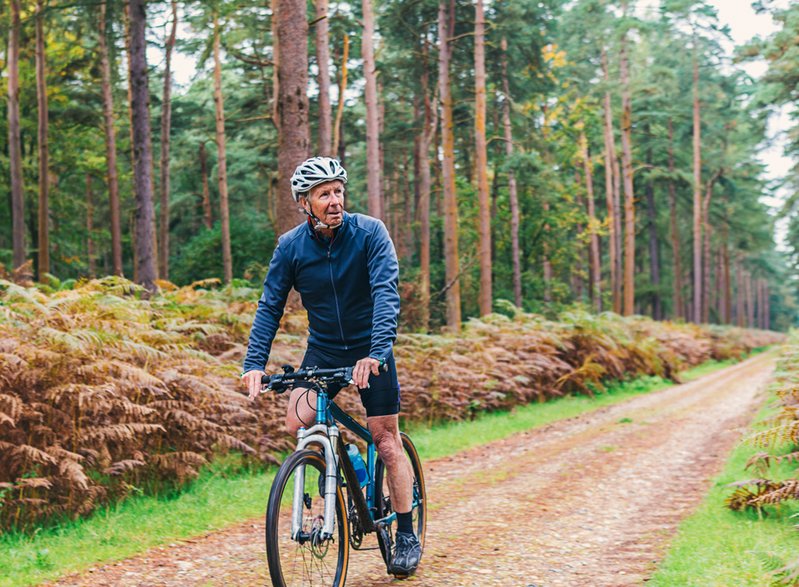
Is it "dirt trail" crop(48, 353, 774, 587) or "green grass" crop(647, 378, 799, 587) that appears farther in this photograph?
"dirt trail" crop(48, 353, 774, 587)

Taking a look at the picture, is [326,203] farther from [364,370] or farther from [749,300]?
[749,300]

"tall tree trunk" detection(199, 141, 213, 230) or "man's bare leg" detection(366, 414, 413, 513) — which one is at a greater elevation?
"tall tree trunk" detection(199, 141, 213, 230)

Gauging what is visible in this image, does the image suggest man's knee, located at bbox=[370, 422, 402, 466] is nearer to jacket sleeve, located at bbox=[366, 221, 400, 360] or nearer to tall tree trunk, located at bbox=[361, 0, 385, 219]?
jacket sleeve, located at bbox=[366, 221, 400, 360]

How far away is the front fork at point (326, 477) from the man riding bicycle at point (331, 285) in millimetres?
A: 202

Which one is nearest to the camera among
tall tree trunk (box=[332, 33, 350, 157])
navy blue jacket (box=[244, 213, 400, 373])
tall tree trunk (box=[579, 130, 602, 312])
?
navy blue jacket (box=[244, 213, 400, 373])

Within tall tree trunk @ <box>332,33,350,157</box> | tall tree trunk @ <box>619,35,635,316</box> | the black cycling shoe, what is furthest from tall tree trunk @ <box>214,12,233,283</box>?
the black cycling shoe

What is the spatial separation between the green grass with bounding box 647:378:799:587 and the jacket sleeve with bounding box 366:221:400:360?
2.41 metres

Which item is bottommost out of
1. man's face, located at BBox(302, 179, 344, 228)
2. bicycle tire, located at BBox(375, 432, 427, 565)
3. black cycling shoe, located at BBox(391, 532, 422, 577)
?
black cycling shoe, located at BBox(391, 532, 422, 577)

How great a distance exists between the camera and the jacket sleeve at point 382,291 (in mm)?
3943

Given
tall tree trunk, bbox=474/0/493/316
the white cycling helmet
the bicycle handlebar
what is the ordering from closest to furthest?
the bicycle handlebar
the white cycling helmet
tall tree trunk, bbox=474/0/493/316

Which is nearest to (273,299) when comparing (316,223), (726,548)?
(316,223)

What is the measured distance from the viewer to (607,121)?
3544cm

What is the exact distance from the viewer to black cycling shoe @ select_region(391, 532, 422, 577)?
4648mm

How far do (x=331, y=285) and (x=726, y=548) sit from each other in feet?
11.8
